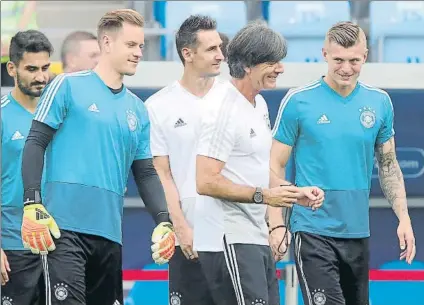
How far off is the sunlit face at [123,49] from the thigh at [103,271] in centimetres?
78

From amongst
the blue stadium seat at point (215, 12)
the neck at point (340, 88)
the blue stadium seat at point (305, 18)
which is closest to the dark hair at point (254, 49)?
the neck at point (340, 88)

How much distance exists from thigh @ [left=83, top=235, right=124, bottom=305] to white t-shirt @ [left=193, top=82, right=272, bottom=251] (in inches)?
15.3

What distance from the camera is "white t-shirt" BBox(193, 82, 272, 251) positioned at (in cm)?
551

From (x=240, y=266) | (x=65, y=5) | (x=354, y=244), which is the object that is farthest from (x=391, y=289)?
(x=65, y=5)

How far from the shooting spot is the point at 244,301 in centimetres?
548

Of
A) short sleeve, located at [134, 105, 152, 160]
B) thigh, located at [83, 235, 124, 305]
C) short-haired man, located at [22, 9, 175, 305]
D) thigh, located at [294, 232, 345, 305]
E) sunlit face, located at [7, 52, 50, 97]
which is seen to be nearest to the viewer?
short-haired man, located at [22, 9, 175, 305]

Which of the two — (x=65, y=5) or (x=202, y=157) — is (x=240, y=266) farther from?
(x=65, y=5)

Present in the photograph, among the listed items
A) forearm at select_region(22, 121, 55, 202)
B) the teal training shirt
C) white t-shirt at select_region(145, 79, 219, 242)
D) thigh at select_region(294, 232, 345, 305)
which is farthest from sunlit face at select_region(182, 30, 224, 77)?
forearm at select_region(22, 121, 55, 202)

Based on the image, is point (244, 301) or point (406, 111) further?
point (406, 111)

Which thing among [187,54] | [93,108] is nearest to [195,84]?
[187,54]

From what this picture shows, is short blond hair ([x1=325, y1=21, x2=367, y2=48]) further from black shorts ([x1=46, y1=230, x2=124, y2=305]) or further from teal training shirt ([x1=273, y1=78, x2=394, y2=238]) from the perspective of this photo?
black shorts ([x1=46, y1=230, x2=124, y2=305])

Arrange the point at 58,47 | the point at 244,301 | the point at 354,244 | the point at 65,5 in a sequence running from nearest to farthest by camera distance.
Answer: the point at 244,301
the point at 354,244
the point at 58,47
the point at 65,5

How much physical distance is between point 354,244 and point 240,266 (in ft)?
3.12

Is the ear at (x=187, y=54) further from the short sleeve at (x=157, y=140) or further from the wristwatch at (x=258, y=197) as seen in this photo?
the wristwatch at (x=258, y=197)
